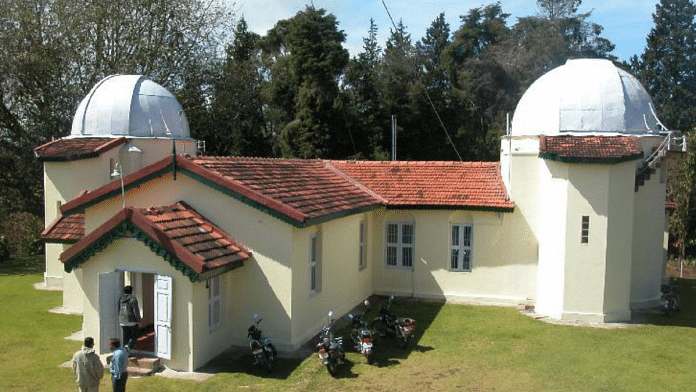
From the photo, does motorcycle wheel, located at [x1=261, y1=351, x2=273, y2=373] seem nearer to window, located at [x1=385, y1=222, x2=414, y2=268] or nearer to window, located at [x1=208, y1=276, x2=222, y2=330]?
window, located at [x1=208, y1=276, x2=222, y2=330]

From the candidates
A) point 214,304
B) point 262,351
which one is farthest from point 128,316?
point 262,351

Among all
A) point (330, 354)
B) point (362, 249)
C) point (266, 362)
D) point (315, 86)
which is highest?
point (315, 86)

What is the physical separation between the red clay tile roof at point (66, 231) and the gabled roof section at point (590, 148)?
508 inches

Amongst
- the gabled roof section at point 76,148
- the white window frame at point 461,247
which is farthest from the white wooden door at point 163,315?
the white window frame at point 461,247

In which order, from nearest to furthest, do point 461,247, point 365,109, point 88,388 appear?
point 88,388 < point 461,247 < point 365,109

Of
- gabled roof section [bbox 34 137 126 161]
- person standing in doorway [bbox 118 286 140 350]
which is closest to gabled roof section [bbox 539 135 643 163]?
person standing in doorway [bbox 118 286 140 350]

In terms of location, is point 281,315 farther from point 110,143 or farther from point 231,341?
point 110,143

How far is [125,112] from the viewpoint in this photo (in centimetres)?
1970

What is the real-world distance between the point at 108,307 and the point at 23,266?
56.0ft

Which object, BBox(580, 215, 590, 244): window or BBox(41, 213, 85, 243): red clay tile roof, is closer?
BBox(580, 215, 590, 244): window

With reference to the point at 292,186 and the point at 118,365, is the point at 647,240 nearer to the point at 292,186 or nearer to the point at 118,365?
the point at 292,186

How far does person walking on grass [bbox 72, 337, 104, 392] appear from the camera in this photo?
9531mm

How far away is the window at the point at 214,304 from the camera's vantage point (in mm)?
12555

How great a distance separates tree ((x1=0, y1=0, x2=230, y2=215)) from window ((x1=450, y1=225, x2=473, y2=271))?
65.1 ft
